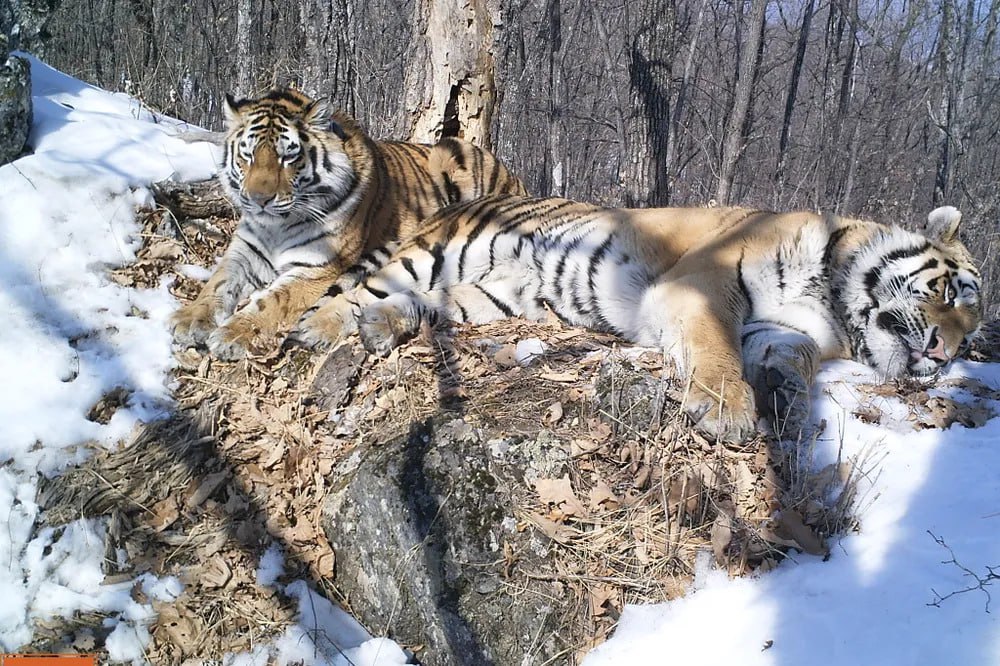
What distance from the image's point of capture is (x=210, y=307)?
142 inches

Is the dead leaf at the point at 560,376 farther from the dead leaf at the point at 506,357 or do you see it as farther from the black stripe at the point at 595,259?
the black stripe at the point at 595,259

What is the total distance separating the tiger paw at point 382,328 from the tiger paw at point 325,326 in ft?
0.35

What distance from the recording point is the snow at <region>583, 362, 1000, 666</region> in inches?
79.6

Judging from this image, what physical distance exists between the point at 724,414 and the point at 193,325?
97.6 inches

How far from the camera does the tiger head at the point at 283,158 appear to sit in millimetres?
3734

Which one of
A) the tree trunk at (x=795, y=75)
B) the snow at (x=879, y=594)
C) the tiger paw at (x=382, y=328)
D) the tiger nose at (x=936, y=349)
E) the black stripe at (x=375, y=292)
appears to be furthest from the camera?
the tree trunk at (x=795, y=75)

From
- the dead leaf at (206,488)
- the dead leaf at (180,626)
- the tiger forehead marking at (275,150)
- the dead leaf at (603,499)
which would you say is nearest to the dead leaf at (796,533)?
the dead leaf at (603,499)

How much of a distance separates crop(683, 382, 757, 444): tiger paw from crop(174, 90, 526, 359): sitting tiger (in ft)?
6.64

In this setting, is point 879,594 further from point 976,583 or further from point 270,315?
point 270,315

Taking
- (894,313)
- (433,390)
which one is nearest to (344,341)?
(433,390)

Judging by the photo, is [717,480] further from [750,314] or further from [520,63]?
[520,63]

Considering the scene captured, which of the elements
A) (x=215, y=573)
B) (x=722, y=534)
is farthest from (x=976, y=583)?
(x=215, y=573)

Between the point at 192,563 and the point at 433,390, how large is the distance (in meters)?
1.18

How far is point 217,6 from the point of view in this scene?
11.5 metres
